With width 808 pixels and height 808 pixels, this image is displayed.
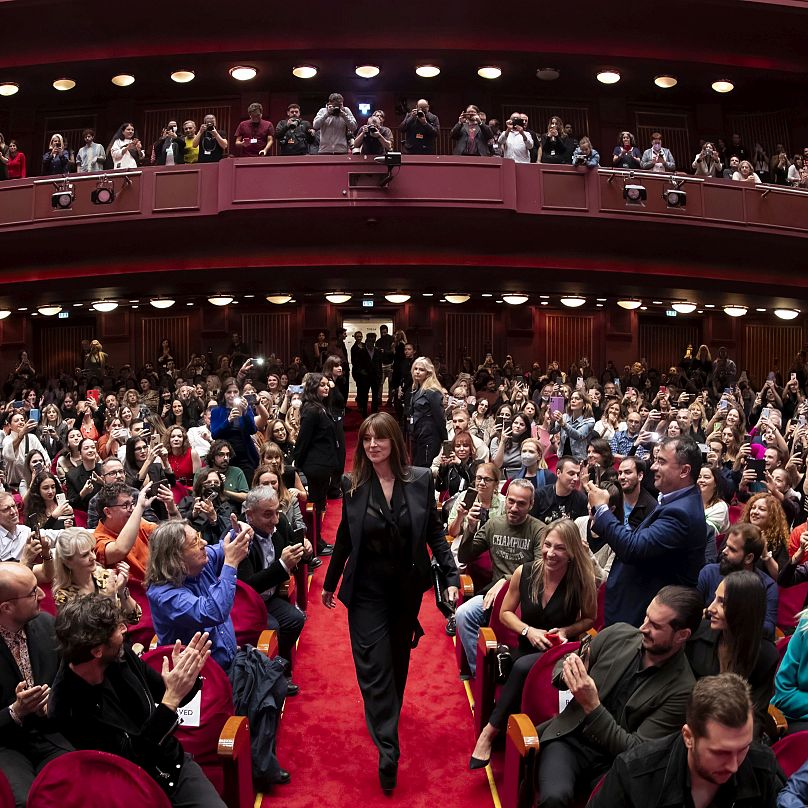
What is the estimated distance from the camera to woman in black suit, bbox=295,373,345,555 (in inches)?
300

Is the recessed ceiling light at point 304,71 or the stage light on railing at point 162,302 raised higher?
the recessed ceiling light at point 304,71

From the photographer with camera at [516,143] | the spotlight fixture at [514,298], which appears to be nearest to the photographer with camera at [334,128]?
the photographer with camera at [516,143]

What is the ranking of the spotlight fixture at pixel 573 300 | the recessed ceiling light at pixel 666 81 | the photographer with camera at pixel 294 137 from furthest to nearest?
the spotlight fixture at pixel 573 300
the recessed ceiling light at pixel 666 81
the photographer with camera at pixel 294 137

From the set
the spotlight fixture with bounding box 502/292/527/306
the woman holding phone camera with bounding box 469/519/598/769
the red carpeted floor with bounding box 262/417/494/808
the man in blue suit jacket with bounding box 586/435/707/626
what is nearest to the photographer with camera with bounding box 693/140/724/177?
the spotlight fixture with bounding box 502/292/527/306

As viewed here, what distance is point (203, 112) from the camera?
56.8 feet

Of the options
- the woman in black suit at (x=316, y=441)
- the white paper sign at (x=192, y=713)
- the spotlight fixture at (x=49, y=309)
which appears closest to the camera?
the white paper sign at (x=192, y=713)

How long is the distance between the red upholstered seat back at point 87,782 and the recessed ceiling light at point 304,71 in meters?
14.4

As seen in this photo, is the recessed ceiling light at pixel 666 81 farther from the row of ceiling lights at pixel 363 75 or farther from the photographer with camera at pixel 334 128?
the photographer with camera at pixel 334 128

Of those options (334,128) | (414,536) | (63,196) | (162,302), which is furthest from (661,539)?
(162,302)

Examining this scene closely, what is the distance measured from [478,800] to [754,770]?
1.84 m

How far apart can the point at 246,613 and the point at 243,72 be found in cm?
1301

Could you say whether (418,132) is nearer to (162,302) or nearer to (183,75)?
(183,75)

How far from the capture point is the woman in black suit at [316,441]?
25.0 feet

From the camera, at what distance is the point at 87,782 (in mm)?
2906
